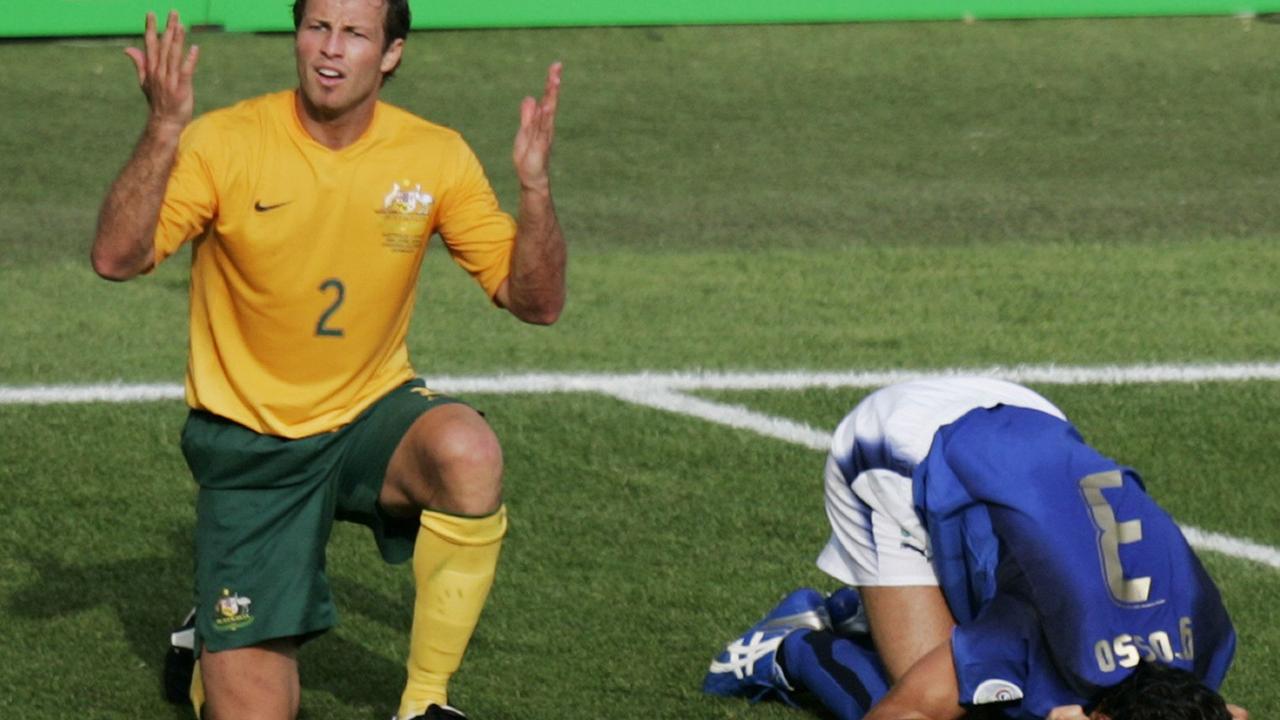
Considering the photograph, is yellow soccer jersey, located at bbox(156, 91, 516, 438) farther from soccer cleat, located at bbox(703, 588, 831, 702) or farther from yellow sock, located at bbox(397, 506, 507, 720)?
soccer cleat, located at bbox(703, 588, 831, 702)

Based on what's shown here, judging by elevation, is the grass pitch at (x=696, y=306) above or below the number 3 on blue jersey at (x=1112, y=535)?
below

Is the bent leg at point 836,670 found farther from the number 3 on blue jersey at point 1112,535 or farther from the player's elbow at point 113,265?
the player's elbow at point 113,265

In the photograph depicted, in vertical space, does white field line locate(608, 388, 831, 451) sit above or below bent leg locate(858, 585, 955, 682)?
below

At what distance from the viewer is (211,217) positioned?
5512 millimetres

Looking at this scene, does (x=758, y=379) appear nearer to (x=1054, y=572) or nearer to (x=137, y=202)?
(x=1054, y=572)

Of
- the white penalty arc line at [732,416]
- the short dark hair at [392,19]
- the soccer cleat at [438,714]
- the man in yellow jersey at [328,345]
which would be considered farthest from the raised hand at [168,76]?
the white penalty arc line at [732,416]

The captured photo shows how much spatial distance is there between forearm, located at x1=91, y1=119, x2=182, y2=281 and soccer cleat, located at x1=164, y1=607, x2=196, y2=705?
1279 mm

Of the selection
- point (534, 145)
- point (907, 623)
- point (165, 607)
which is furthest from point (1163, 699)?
point (165, 607)

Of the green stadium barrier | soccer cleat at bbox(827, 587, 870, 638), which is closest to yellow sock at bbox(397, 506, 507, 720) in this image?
soccer cleat at bbox(827, 587, 870, 638)

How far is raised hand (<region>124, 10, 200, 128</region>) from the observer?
5094 millimetres

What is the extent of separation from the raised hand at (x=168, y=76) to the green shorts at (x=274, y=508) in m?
0.89

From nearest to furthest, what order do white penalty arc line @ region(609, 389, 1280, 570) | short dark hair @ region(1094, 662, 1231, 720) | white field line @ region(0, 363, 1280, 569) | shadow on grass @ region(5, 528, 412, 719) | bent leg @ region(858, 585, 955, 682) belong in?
1. short dark hair @ region(1094, 662, 1231, 720)
2. bent leg @ region(858, 585, 955, 682)
3. shadow on grass @ region(5, 528, 412, 719)
4. white penalty arc line @ region(609, 389, 1280, 570)
5. white field line @ region(0, 363, 1280, 569)

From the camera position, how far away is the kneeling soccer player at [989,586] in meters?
5.18

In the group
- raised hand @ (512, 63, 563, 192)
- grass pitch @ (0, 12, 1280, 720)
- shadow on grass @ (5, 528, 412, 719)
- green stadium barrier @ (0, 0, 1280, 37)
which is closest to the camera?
raised hand @ (512, 63, 563, 192)
